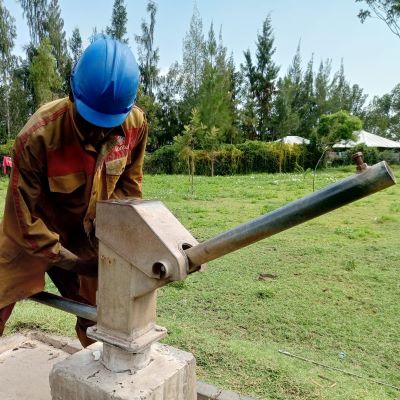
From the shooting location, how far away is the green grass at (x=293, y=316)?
2474 mm

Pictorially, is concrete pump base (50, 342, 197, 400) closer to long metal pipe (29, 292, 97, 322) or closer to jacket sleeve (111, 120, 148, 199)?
long metal pipe (29, 292, 97, 322)

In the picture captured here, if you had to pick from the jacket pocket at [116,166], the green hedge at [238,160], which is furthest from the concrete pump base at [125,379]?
the green hedge at [238,160]

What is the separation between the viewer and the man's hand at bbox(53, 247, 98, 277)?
1.68 metres

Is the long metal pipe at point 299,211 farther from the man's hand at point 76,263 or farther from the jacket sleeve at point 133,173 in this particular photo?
the jacket sleeve at point 133,173

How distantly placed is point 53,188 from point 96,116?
0.39 meters

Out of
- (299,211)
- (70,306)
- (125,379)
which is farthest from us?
(70,306)

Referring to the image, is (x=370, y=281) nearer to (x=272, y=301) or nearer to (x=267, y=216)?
(x=272, y=301)

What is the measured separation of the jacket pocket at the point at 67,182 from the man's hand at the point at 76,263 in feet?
0.77

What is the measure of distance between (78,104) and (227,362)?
1.75 m

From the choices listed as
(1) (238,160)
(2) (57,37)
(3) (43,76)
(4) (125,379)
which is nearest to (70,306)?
(4) (125,379)

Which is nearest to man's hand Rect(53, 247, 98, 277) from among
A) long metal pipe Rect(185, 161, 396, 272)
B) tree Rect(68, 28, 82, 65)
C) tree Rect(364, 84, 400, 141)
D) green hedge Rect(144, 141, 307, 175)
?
long metal pipe Rect(185, 161, 396, 272)

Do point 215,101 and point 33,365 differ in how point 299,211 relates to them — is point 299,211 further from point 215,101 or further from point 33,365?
point 215,101

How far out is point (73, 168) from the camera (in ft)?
5.72

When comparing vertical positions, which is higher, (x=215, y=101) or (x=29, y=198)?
(x=215, y=101)
